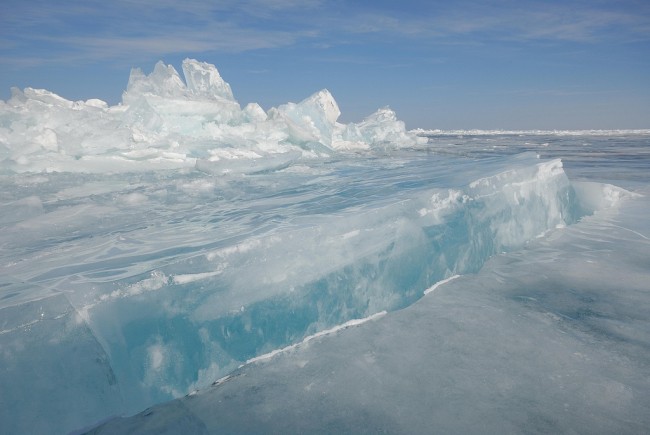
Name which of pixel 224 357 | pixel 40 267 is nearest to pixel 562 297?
pixel 224 357

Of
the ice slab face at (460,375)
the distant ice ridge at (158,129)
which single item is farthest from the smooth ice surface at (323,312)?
the distant ice ridge at (158,129)

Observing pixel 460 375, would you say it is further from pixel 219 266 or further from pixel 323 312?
pixel 219 266

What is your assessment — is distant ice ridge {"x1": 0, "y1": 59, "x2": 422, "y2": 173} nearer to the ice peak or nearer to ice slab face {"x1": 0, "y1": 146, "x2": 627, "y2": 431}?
the ice peak

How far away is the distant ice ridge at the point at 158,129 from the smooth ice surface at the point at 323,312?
4.66 m

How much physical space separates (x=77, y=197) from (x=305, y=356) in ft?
13.3

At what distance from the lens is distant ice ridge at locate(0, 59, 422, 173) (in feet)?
26.8

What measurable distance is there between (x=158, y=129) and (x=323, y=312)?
421 inches

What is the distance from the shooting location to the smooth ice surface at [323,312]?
1619mm

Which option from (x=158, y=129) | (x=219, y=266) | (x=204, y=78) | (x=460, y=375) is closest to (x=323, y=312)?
(x=219, y=266)

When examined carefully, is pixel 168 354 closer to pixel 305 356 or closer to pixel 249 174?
pixel 305 356

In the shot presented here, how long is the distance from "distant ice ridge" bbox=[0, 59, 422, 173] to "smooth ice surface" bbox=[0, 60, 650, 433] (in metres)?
4.66

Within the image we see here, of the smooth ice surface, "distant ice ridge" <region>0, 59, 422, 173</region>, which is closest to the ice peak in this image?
"distant ice ridge" <region>0, 59, 422, 173</region>

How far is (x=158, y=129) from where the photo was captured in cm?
1145

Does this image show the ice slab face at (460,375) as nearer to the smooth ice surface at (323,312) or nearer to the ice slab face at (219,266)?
the smooth ice surface at (323,312)
